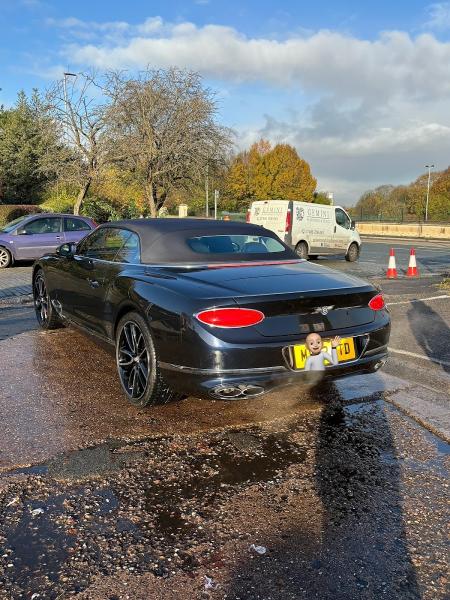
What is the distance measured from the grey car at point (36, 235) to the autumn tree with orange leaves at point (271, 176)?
5285 cm

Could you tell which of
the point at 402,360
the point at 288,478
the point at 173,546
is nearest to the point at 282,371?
the point at 288,478

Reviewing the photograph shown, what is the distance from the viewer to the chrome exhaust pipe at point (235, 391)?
3.40m

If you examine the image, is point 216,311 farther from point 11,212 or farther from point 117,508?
point 11,212

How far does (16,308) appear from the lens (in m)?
8.70

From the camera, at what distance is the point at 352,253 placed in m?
18.3

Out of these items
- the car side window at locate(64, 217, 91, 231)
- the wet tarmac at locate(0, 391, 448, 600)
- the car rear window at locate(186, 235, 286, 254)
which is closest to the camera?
the wet tarmac at locate(0, 391, 448, 600)

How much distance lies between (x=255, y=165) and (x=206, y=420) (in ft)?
227

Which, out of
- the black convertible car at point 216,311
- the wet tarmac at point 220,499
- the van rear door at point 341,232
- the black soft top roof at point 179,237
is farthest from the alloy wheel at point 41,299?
the van rear door at point 341,232

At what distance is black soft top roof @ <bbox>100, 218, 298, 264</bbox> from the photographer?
4.44 m

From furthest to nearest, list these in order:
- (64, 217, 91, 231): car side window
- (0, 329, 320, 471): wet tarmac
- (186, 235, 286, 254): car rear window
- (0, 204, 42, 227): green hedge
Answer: (0, 204, 42, 227): green hedge → (64, 217, 91, 231): car side window → (186, 235, 286, 254): car rear window → (0, 329, 320, 471): wet tarmac

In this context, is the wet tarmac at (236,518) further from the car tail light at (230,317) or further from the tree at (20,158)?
the tree at (20,158)

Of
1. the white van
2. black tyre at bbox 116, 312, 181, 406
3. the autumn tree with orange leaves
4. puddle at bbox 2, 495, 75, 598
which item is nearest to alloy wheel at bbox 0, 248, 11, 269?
the white van

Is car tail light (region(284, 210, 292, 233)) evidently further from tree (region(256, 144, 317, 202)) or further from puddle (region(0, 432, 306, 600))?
tree (region(256, 144, 317, 202))

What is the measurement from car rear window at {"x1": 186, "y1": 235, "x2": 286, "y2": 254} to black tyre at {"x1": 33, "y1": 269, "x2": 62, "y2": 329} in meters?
2.50
